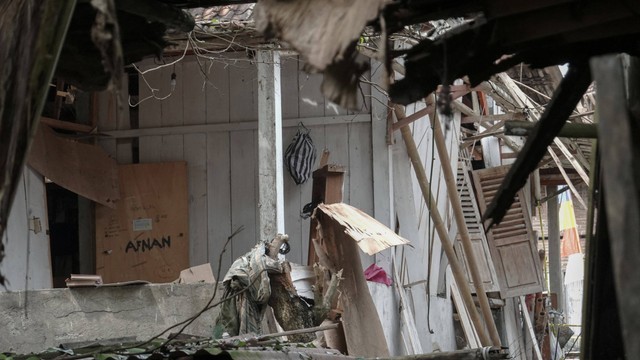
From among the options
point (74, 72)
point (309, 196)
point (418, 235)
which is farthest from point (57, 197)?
point (74, 72)

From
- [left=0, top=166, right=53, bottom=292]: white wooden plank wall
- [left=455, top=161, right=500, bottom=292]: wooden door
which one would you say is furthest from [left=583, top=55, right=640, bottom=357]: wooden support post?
[left=455, top=161, right=500, bottom=292]: wooden door

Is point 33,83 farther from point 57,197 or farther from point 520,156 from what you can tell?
point 57,197

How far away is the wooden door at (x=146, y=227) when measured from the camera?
1326 cm

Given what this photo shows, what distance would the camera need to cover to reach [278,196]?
11375 millimetres

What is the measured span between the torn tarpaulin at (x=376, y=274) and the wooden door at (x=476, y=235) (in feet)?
14.5

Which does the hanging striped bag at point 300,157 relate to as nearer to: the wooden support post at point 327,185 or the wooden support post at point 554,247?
the wooden support post at point 327,185

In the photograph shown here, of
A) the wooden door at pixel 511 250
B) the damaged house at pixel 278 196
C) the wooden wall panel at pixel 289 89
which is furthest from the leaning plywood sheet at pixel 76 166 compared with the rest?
the wooden door at pixel 511 250

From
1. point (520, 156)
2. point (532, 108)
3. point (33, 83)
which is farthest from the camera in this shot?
point (532, 108)

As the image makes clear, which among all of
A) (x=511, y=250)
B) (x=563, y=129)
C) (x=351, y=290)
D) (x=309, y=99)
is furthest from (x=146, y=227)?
(x=563, y=129)

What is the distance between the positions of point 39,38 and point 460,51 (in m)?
1.47

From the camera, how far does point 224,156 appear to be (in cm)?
1344

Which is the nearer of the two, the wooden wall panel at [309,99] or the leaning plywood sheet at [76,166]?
the leaning plywood sheet at [76,166]

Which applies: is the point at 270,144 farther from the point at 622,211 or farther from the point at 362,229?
the point at 622,211

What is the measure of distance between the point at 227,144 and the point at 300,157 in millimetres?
1143
